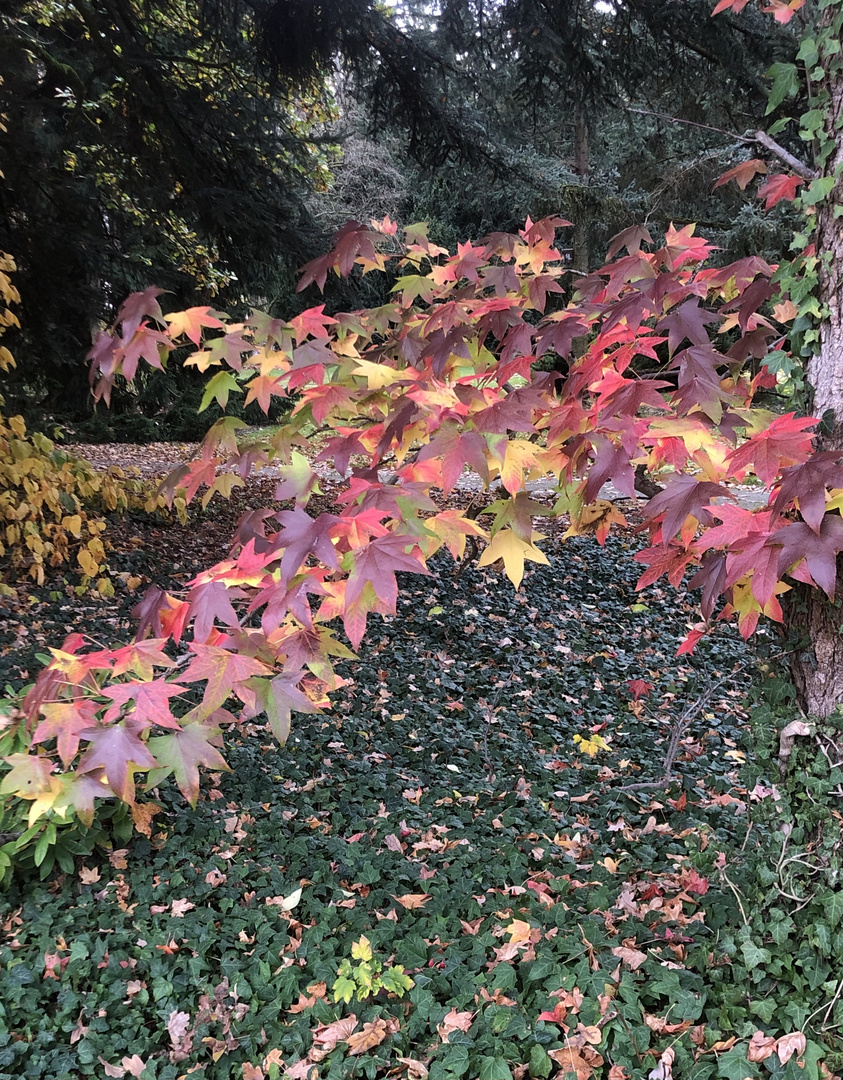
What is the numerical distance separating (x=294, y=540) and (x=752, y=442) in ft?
2.80

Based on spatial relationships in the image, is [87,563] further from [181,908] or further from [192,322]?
[192,322]

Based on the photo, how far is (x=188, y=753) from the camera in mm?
1598

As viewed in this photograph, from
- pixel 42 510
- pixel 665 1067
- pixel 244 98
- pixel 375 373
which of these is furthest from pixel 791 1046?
pixel 244 98

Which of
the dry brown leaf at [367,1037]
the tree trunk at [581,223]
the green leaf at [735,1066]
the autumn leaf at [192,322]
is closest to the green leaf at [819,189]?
the autumn leaf at [192,322]

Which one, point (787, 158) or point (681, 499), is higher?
point (787, 158)

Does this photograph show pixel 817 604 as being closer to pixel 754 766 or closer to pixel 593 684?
pixel 754 766

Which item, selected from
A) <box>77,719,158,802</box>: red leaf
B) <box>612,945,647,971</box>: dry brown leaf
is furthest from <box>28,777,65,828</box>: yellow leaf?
<box>612,945,647,971</box>: dry brown leaf

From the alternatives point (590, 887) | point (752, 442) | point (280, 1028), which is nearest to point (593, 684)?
point (590, 887)

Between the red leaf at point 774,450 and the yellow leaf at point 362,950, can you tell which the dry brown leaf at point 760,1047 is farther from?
the red leaf at point 774,450

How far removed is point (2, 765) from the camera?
90.4 inches

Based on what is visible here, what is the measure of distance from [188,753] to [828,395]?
65.5 inches

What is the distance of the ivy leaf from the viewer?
1578mm

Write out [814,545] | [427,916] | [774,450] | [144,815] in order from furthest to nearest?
1. [144,815]
2. [427,916]
3. [774,450]
4. [814,545]

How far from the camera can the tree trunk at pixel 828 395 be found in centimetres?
157
